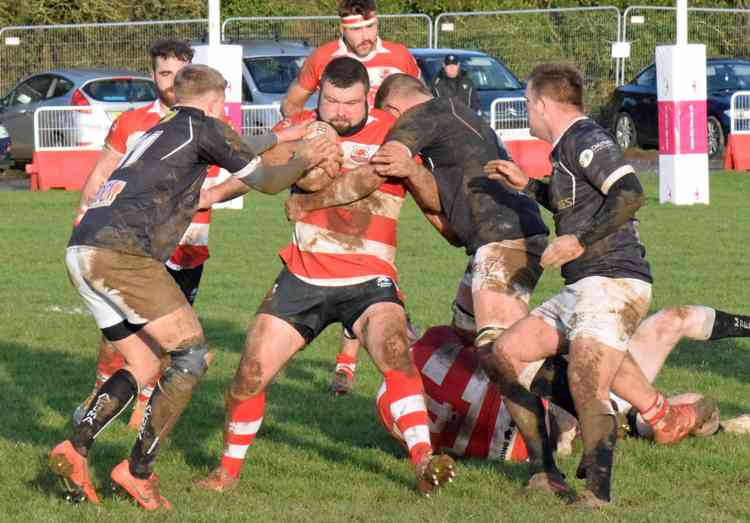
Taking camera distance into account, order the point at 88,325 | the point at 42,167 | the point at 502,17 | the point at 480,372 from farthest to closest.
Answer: the point at 502,17 < the point at 42,167 < the point at 88,325 < the point at 480,372

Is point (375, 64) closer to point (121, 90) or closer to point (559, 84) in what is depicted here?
point (559, 84)

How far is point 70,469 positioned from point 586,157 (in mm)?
2595

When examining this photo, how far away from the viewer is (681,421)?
24.9 feet

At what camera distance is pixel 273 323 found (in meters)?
6.96

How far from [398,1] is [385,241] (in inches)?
1073

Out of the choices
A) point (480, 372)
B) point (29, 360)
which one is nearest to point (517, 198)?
point (480, 372)

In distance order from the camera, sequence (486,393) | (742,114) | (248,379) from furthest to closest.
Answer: (742,114), (486,393), (248,379)

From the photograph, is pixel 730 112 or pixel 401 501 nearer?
pixel 401 501

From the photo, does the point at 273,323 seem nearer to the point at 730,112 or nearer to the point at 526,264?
the point at 526,264

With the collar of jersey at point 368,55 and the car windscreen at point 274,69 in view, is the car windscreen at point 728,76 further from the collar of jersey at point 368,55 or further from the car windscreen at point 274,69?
the collar of jersey at point 368,55

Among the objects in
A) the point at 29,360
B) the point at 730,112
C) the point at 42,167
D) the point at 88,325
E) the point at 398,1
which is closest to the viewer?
the point at 29,360

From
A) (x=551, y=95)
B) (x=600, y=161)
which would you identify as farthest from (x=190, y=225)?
(x=600, y=161)

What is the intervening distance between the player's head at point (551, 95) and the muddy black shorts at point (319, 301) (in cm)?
107

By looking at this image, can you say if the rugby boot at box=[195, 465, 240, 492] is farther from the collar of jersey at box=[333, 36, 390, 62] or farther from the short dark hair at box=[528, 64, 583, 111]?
the collar of jersey at box=[333, 36, 390, 62]
